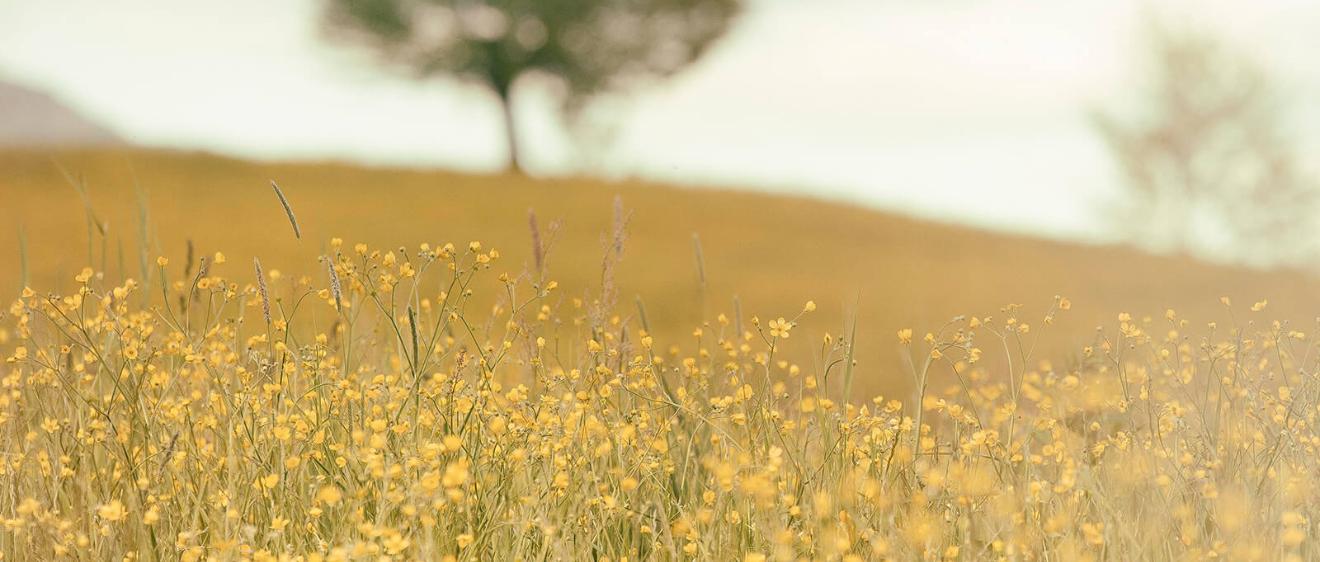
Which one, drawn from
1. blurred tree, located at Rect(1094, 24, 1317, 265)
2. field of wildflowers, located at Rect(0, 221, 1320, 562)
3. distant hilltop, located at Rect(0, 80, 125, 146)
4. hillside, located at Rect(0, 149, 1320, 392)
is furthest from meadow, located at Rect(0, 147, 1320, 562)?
distant hilltop, located at Rect(0, 80, 125, 146)

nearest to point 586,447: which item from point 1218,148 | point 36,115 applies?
point 1218,148

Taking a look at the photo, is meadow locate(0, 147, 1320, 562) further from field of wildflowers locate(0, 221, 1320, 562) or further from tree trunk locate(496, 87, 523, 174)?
tree trunk locate(496, 87, 523, 174)

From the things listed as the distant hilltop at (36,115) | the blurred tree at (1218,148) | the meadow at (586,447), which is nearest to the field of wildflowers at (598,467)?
the meadow at (586,447)

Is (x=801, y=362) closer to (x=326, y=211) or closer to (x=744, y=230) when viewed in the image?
(x=744, y=230)

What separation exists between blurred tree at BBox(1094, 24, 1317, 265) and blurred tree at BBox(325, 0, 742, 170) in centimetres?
1032

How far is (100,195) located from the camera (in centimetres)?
1817

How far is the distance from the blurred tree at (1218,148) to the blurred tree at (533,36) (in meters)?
10.3

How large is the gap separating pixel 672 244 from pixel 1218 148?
12599 millimetres

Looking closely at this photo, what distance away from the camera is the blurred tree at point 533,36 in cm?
2809

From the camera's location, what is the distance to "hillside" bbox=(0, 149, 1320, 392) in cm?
1415

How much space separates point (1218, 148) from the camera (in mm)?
22906

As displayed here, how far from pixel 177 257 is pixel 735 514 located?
13076mm

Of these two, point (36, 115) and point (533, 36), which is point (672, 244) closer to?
point (533, 36)

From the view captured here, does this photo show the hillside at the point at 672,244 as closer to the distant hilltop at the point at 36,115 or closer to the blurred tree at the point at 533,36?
the blurred tree at the point at 533,36
